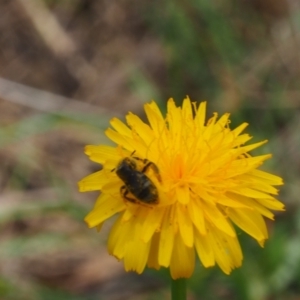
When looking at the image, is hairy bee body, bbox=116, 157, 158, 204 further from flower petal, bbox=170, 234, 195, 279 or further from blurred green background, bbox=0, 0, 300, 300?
blurred green background, bbox=0, 0, 300, 300

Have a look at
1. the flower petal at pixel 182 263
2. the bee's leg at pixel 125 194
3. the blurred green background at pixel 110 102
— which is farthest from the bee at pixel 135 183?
the blurred green background at pixel 110 102

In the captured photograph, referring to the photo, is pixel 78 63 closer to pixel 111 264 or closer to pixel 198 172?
pixel 111 264

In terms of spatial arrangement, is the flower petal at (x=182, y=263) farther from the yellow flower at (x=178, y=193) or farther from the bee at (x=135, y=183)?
the bee at (x=135, y=183)

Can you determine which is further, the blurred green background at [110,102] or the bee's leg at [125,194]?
the blurred green background at [110,102]

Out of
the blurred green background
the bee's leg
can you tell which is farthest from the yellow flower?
the blurred green background

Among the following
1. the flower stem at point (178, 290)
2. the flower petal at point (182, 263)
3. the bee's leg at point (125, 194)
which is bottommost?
the flower stem at point (178, 290)

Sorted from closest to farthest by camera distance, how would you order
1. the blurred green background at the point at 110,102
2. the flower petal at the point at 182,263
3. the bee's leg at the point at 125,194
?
the flower petal at the point at 182,263, the bee's leg at the point at 125,194, the blurred green background at the point at 110,102

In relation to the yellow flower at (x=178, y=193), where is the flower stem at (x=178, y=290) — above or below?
below

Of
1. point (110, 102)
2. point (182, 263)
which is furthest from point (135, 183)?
point (110, 102)
